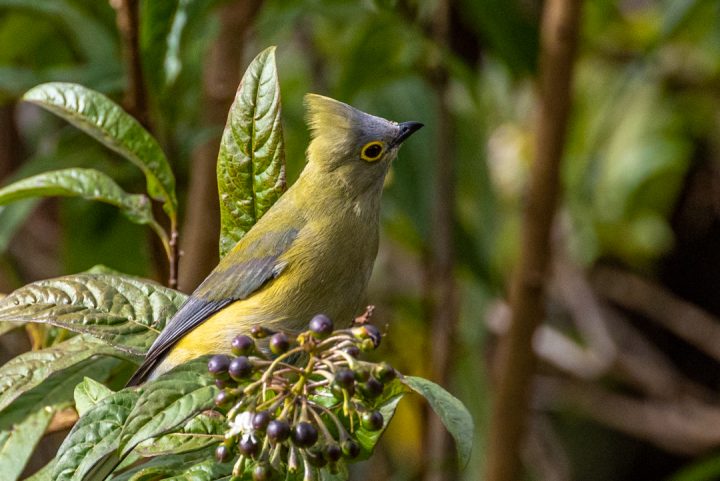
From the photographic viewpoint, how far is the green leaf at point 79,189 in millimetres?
1788

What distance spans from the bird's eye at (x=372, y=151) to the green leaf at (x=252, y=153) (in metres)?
0.66

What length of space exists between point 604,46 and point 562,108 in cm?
188

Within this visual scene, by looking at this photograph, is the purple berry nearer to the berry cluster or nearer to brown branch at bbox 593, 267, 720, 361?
the berry cluster

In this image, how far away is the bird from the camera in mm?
1958

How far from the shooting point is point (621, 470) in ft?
18.0

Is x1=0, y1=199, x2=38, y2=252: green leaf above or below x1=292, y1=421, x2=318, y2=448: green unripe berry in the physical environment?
below

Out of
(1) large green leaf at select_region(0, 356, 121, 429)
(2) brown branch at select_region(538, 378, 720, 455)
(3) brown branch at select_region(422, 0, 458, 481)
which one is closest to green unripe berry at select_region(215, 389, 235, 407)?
(1) large green leaf at select_region(0, 356, 121, 429)

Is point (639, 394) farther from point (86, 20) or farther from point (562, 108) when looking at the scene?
point (86, 20)

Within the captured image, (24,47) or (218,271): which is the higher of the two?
(24,47)

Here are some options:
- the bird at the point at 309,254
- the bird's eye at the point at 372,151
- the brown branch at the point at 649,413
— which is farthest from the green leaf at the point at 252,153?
the brown branch at the point at 649,413

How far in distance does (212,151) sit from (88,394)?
1101mm

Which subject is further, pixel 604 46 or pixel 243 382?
pixel 604 46

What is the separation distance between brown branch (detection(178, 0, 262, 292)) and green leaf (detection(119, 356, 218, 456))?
881 millimetres

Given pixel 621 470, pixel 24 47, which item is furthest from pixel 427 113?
pixel 621 470
